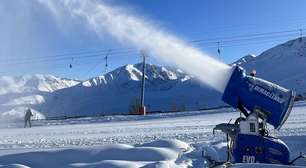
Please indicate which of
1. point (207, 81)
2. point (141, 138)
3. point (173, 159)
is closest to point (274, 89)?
point (207, 81)

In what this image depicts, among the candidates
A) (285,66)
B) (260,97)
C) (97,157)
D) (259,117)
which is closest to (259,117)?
(259,117)

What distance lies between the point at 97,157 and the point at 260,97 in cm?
→ 332

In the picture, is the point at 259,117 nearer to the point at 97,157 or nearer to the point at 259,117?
the point at 259,117

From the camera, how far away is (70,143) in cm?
1636

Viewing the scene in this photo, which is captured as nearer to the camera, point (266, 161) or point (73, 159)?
point (266, 161)

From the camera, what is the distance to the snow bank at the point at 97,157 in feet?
31.9

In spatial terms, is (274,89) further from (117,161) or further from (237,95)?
(117,161)

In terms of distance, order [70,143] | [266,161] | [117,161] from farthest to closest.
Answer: [70,143], [117,161], [266,161]

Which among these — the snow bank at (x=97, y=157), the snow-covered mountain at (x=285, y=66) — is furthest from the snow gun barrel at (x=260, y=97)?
the snow-covered mountain at (x=285, y=66)

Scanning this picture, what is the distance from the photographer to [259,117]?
8.40 meters

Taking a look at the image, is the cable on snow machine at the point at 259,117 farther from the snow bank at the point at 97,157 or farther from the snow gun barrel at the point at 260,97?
the snow bank at the point at 97,157

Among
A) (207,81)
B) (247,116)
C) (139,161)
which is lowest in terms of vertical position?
(139,161)

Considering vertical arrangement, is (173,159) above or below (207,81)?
below

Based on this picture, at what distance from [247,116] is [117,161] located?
252 cm
